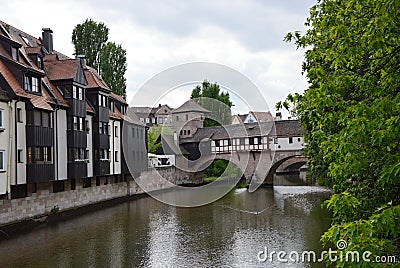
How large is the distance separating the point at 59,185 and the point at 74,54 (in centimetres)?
1528

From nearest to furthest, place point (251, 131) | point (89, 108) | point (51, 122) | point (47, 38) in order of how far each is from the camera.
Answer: point (51, 122) < point (89, 108) < point (47, 38) < point (251, 131)

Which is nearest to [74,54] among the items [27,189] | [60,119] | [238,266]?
[60,119]

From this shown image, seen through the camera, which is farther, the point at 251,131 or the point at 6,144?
the point at 251,131

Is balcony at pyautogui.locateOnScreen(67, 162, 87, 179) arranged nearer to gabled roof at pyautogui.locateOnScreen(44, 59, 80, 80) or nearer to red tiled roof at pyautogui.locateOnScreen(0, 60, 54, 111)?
red tiled roof at pyautogui.locateOnScreen(0, 60, 54, 111)

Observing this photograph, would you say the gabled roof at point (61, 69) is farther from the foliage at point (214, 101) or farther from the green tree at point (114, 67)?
the foliage at point (214, 101)

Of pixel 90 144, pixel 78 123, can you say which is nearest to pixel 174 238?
pixel 78 123

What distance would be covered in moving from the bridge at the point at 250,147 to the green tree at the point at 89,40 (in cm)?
1509

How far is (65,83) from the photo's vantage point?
77.4 ft

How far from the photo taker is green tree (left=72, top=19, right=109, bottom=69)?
116 feet

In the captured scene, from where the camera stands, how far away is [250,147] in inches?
1652

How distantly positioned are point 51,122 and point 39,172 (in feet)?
8.77

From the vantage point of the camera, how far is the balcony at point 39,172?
63.2 feet

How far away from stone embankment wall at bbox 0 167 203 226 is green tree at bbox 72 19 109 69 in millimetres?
10001

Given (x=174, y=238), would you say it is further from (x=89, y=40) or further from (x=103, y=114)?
(x=89, y=40)
